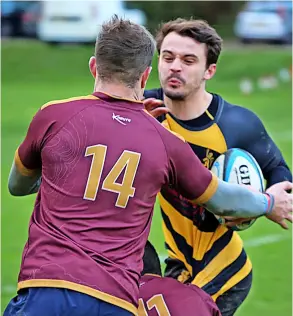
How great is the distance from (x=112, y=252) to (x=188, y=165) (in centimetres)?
53

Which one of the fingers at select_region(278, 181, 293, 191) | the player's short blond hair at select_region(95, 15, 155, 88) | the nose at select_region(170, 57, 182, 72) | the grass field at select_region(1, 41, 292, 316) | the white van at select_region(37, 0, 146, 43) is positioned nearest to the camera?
the player's short blond hair at select_region(95, 15, 155, 88)

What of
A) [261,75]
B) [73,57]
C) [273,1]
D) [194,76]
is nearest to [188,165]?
[194,76]

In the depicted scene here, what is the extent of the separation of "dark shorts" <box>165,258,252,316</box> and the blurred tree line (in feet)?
90.3

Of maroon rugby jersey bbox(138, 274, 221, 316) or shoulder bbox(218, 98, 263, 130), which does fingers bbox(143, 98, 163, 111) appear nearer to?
shoulder bbox(218, 98, 263, 130)

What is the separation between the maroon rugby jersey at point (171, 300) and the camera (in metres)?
4.38

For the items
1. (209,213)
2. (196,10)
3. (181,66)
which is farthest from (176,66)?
(196,10)

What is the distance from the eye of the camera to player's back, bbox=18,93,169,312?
3.85 m

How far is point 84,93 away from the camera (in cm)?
2166

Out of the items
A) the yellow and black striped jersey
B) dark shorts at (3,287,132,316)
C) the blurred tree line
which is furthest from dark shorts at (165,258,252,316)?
the blurred tree line

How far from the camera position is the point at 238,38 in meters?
34.2

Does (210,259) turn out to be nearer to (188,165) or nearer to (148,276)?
(148,276)

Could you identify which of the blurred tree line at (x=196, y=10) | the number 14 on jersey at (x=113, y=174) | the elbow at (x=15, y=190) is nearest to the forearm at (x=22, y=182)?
the elbow at (x=15, y=190)

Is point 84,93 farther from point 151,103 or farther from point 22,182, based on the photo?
point 22,182

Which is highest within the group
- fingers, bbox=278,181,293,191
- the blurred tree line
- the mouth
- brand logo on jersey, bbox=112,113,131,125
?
brand logo on jersey, bbox=112,113,131,125
